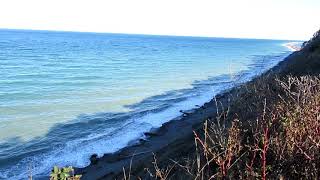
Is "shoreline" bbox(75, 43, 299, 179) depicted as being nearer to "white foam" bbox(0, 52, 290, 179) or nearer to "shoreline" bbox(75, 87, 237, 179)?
"shoreline" bbox(75, 87, 237, 179)

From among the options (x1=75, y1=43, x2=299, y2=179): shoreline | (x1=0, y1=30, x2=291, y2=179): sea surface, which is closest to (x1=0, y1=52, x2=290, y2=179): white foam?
(x1=0, y1=30, x2=291, y2=179): sea surface

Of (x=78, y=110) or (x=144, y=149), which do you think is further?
(x=78, y=110)

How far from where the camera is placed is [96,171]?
14609 mm

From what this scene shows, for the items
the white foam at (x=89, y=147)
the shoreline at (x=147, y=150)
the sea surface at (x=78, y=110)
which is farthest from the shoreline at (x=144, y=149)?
the sea surface at (x=78, y=110)

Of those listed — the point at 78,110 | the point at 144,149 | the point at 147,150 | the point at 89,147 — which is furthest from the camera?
the point at 78,110

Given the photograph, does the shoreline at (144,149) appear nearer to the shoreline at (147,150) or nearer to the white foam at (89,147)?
the shoreline at (147,150)

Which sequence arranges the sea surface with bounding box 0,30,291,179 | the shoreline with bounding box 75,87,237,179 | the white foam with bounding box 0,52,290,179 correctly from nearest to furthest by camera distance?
1. the shoreline with bounding box 75,87,237,179
2. the white foam with bounding box 0,52,290,179
3. the sea surface with bounding box 0,30,291,179

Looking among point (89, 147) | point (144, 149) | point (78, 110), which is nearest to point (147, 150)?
point (144, 149)

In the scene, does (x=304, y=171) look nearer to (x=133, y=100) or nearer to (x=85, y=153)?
(x=85, y=153)

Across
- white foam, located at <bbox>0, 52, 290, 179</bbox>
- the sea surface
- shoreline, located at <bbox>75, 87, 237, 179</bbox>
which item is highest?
shoreline, located at <bbox>75, 87, 237, 179</bbox>

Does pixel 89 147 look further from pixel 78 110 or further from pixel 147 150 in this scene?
pixel 78 110

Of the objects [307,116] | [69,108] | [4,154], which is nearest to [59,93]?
[69,108]

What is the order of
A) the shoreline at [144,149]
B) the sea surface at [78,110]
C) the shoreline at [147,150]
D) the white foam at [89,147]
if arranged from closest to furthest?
the shoreline at [147,150] → the shoreline at [144,149] → the white foam at [89,147] → the sea surface at [78,110]

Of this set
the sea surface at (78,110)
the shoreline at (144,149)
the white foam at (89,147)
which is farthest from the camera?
the sea surface at (78,110)
